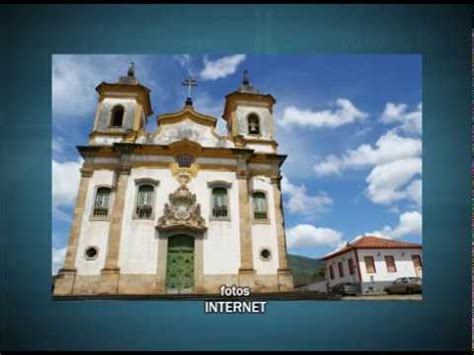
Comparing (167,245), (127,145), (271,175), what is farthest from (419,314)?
(127,145)

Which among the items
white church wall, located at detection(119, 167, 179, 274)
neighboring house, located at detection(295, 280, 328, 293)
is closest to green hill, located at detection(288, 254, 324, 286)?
neighboring house, located at detection(295, 280, 328, 293)

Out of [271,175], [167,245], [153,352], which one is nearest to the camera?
[153,352]

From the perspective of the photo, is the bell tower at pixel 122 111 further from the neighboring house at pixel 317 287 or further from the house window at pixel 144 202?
the neighboring house at pixel 317 287

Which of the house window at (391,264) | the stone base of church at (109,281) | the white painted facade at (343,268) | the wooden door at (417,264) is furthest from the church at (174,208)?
the wooden door at (417,264)

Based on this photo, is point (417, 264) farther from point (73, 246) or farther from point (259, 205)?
point (73, 246)

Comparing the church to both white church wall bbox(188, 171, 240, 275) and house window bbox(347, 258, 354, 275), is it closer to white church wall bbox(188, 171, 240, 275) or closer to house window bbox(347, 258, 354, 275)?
white church wall bbox(188, 171, 240, 275)

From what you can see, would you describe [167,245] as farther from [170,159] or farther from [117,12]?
[117,12]

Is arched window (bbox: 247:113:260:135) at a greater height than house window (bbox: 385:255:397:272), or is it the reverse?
arched window (bbox: 247:113:260:135)

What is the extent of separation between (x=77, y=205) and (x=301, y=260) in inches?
187

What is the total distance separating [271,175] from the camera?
33.2ft

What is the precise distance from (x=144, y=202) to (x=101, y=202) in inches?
37.0

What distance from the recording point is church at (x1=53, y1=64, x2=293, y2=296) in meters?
9.09

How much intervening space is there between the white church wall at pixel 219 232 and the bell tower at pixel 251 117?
1.15 meters

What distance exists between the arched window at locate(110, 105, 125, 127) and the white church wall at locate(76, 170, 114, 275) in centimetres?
133
